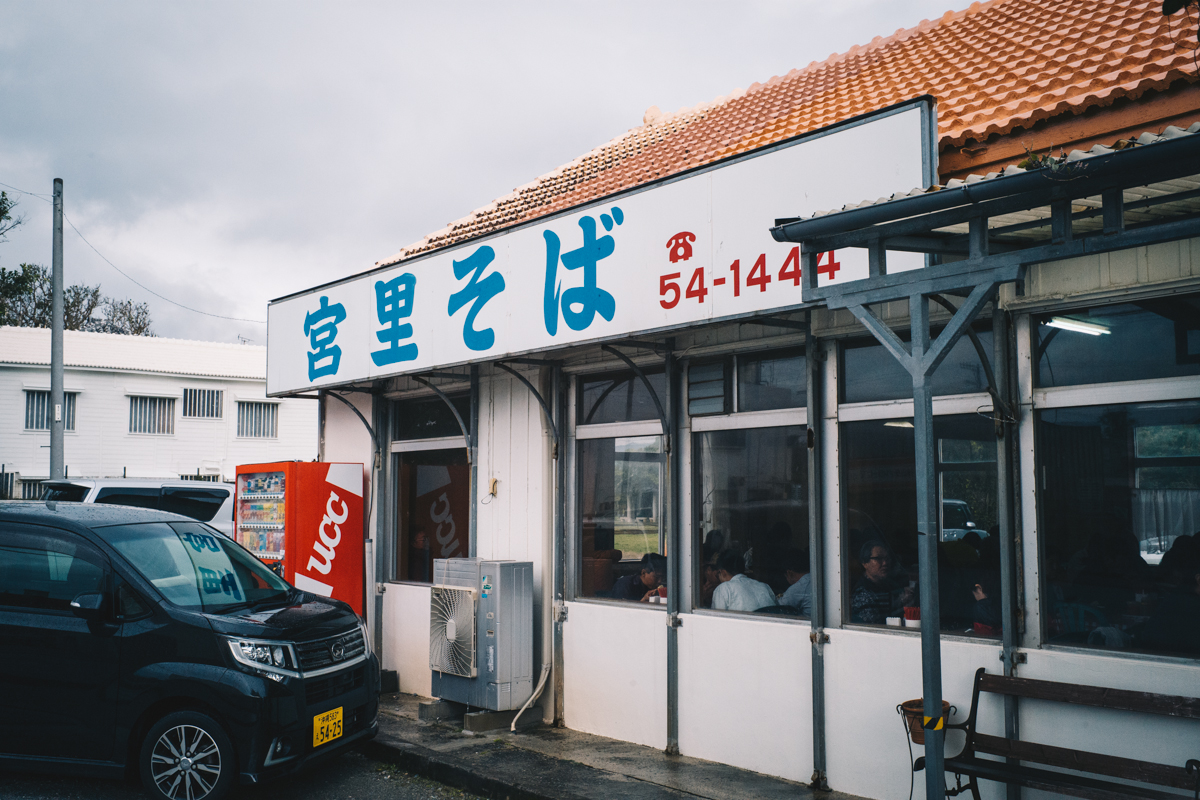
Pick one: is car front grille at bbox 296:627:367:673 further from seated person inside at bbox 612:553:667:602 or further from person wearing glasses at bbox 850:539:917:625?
person wearing glasses at bbox 850:539:917:625

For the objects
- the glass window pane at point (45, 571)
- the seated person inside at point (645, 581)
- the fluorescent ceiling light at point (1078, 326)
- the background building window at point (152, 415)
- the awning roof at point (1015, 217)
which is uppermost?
the background building window at point (152, 415)

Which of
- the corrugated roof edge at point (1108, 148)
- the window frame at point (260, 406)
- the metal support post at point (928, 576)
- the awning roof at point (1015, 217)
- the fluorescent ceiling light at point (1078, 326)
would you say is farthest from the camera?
the window frame at point (260, 406)

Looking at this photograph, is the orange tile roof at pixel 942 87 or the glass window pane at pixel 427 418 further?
the glass window pane at pixel 427 418

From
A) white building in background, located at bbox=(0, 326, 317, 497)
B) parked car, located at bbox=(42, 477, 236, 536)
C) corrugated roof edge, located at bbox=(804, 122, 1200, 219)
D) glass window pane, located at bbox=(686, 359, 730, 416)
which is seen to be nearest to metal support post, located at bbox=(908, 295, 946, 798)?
corrugated roof edge, located at bbox=(804, 122, 1200, 219)

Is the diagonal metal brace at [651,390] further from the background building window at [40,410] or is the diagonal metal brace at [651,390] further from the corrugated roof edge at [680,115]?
the background building window at [40,410]

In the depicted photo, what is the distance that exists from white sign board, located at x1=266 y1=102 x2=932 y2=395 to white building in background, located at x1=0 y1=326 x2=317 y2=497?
23.2m

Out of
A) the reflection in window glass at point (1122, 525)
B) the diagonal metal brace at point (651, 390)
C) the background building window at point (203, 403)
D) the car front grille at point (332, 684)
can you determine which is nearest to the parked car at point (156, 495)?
the car front grille at point (332, 684)

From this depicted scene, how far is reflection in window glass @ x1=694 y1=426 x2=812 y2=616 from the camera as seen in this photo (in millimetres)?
6195

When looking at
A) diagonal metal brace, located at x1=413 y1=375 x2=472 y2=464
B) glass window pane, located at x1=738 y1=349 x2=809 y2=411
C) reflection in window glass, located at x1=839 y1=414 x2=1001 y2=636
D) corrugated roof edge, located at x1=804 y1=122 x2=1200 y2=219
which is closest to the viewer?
corrugated roof edge, located at x1=804 y1=122 x2=1200 y2=219

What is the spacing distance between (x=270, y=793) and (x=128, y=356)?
26.3 m

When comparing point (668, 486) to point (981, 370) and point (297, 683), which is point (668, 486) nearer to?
point (981, 370)

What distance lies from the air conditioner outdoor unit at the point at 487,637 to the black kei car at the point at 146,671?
1.37 m

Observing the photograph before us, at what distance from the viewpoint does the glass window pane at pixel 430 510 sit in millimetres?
9000

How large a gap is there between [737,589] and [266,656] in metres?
3.28
